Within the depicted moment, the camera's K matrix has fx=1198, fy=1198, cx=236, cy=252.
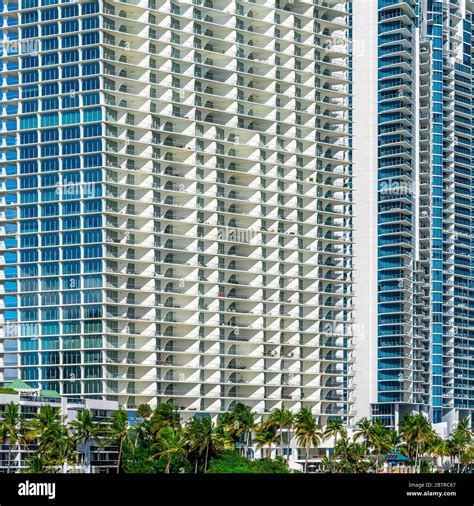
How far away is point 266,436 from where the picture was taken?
165 m

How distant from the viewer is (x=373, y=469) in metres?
176

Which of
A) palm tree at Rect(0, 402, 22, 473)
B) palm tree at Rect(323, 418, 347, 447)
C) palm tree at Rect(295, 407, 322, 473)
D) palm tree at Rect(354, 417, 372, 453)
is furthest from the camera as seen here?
palm tree at Rect(323, 418, 347, 447)

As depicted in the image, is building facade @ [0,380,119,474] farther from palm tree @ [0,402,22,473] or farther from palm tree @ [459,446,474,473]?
palm tree @ [459,446,474,473]

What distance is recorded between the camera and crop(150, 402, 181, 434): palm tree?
152 m

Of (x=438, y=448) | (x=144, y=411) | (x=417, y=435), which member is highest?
(x=144, y=411)

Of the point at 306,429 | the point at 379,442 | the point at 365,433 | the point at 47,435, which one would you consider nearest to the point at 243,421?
the point at 306,429

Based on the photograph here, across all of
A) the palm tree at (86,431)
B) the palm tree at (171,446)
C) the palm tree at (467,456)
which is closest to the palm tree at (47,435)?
the palm tree at (86,431)

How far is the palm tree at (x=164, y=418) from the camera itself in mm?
152125

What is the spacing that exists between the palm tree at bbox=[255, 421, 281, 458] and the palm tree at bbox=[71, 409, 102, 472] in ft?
84.3

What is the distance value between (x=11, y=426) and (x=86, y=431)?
1325cm

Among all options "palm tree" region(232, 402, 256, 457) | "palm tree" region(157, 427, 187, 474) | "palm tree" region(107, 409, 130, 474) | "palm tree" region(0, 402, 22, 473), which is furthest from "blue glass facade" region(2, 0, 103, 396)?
"palm tree" region(0, 402, 22, 473)

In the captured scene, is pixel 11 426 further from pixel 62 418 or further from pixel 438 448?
pixel 438 448
